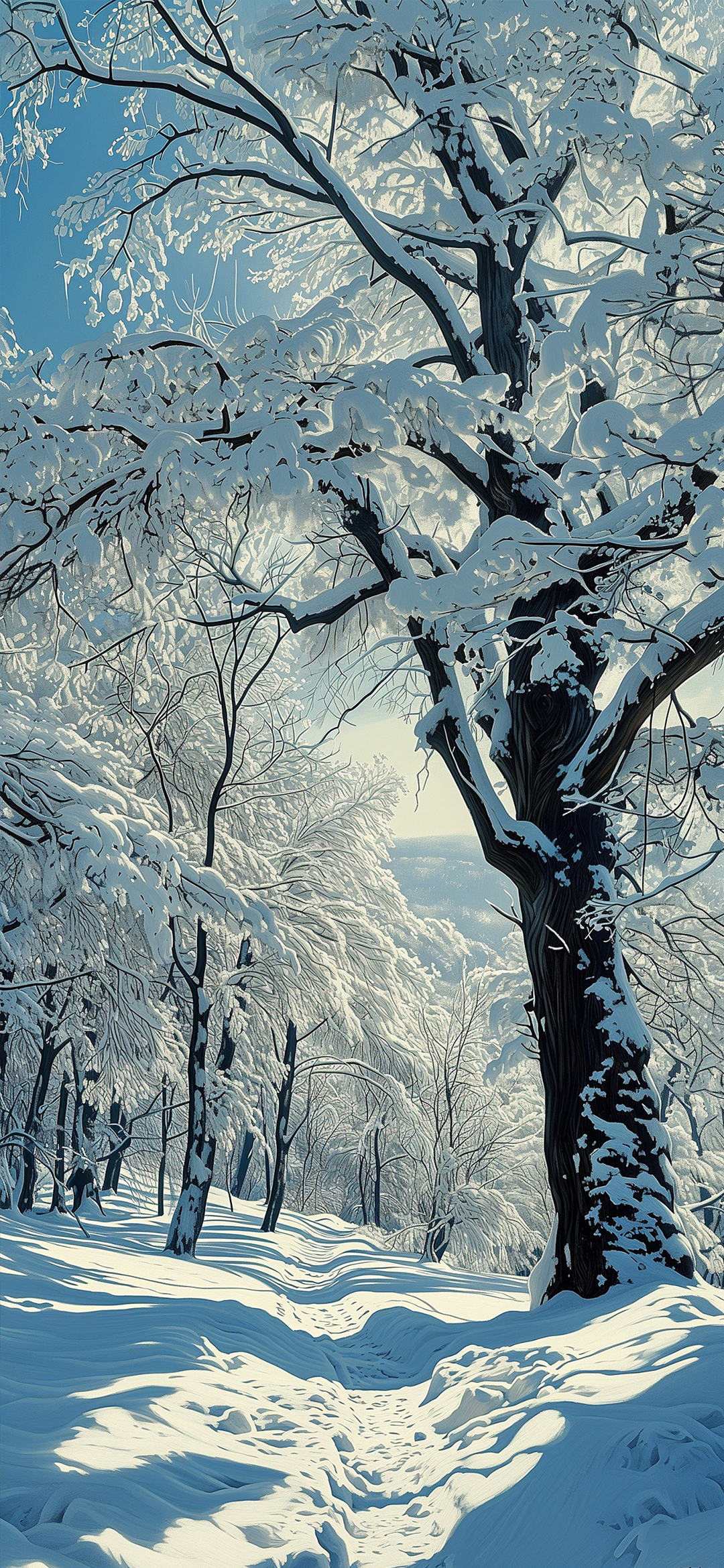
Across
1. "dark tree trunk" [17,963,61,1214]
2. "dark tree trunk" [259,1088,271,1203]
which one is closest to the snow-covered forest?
"dark tree trunk" [17,963,61,1214]

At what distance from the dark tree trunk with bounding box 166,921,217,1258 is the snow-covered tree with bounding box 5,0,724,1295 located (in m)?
4.62

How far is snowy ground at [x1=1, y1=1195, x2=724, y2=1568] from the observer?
256cm

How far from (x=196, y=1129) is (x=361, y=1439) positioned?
6132mm

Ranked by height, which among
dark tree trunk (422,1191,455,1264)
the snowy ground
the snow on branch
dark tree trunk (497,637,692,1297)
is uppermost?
the snow on branch

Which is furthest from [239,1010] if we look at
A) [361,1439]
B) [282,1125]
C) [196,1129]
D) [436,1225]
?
[436,1225]

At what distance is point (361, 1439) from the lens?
4.61 m

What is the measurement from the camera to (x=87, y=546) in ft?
17.7

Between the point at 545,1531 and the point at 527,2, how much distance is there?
7450mm

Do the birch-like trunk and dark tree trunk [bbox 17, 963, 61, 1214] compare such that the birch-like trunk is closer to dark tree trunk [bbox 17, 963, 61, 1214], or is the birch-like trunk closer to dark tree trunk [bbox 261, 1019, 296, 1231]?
dark tree trunk [bbox 17, 963, 61, 1214]

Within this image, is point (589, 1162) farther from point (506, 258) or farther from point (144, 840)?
point (506, 258)

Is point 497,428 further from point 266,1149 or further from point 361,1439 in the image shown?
point 266,1149

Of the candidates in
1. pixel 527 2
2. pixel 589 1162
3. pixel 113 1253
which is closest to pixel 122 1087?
pixel 113 1253

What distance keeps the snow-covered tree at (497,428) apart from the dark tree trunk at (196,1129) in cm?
462

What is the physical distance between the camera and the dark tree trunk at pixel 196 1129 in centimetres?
1022
